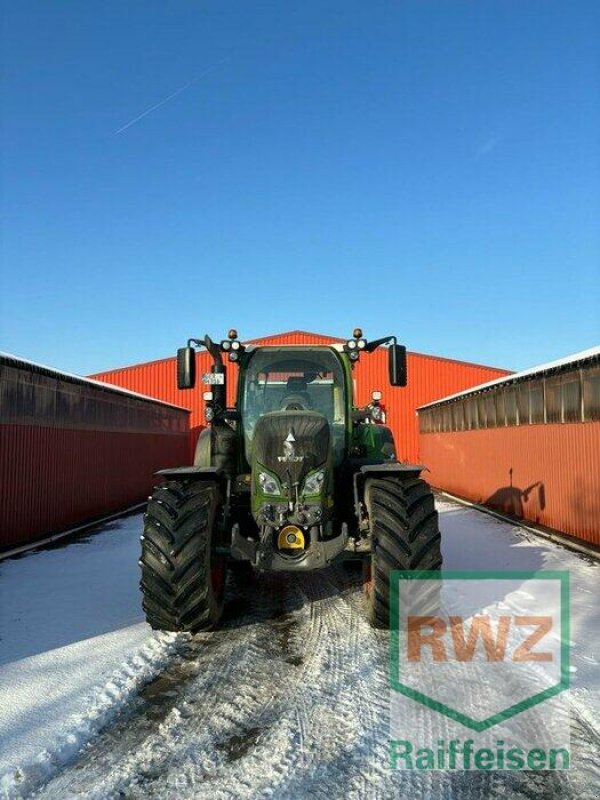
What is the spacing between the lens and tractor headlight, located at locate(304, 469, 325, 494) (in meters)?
4.61

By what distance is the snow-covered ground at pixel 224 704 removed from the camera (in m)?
2.62

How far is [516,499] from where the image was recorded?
12.7m

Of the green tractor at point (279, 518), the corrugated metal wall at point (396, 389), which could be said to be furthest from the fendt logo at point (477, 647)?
the corrugated metal wall at point (396, 389)

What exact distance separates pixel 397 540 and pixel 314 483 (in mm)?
799

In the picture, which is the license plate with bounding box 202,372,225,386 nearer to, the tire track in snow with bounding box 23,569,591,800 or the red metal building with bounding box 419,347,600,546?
the tire track in snow with bounding box 23,569,591,800

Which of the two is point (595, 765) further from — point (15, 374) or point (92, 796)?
point (15, 374)

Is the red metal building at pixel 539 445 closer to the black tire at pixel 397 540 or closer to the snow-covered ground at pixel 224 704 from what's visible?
the snow-covered ground at pixel 224 704

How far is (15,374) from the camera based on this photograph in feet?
33.0

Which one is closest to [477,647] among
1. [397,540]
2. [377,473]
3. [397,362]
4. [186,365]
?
[397,540]

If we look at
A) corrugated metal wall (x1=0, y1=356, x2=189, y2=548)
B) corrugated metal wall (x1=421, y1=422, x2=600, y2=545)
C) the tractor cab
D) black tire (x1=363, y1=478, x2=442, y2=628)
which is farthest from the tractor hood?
corrugated metal wall (x1=0, y1=356, x2=189, y2=548)

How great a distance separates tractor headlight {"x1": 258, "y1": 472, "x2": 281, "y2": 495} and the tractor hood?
2.1 inches

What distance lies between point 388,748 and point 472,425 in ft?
48.9

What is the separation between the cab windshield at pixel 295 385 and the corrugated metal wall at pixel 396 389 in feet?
64.8

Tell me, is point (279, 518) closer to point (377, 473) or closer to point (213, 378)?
point (377, 473)
